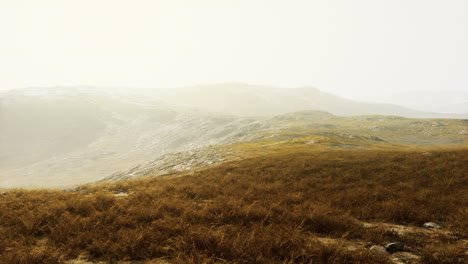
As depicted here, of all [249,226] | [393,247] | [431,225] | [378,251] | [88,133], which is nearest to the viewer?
[378,251]

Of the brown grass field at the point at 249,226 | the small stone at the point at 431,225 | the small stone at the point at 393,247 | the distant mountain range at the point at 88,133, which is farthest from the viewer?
the distant mountain range at the point at 88,133

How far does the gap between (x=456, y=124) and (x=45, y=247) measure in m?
74.8

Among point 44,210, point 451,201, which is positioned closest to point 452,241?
point 451,201

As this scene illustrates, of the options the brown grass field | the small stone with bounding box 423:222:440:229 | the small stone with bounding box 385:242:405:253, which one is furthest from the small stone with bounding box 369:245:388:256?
the small stone with bounding box 423:222:440:229

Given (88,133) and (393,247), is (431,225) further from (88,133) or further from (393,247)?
(88,133)

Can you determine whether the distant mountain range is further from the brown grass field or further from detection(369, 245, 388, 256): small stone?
detection(369, 245, 388, 256): small stone

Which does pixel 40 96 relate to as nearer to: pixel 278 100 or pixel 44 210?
pixel 44 210

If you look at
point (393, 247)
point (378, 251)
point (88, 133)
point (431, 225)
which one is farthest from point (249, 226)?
point (88, 133)

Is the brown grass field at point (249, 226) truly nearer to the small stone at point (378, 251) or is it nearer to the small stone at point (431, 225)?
the small stone at point (378, 251)

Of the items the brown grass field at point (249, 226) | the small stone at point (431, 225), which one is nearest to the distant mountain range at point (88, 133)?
the brown grass field at point (249, 226)

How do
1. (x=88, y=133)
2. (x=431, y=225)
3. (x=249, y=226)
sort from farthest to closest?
(x=88, y=133) < (x=431, y=225) < (x=249, y=226)

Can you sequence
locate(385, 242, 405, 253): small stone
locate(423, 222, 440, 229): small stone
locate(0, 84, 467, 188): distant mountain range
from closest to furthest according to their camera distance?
locate(385, 242, 405, 253): small stone, locate(423, 222, 440, 229): small stone, locate(0, 84, 467, 188): distant mountain range

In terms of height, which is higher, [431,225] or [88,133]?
[431,225]

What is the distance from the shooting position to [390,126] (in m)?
56.0
